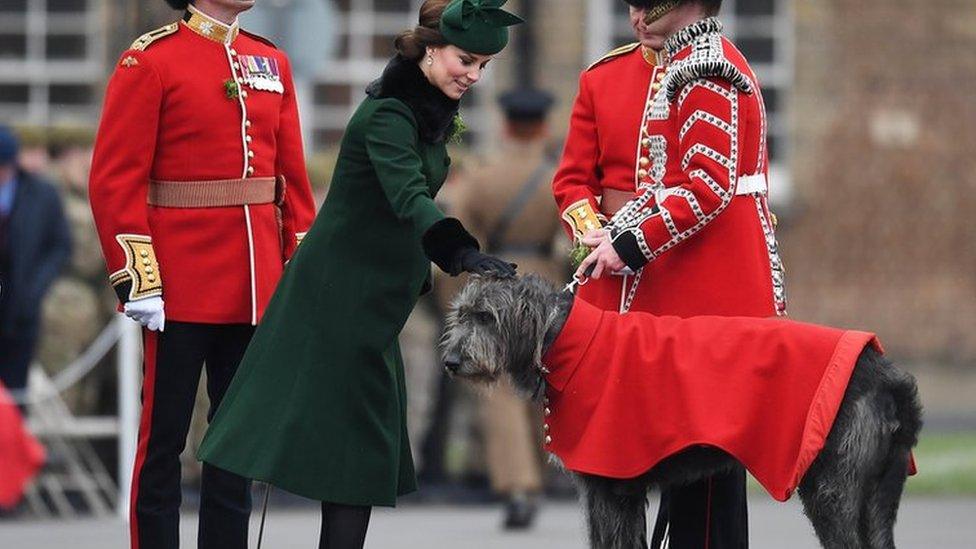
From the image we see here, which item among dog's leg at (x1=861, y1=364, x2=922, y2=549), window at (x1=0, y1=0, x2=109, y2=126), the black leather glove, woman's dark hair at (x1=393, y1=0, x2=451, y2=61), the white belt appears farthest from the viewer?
window at (x1=0, y1=0, x2=109, y2=126)

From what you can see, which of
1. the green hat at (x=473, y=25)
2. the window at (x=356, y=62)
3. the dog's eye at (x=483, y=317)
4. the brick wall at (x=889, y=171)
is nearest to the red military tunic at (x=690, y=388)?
the dog's eye at (x=483, y=317)

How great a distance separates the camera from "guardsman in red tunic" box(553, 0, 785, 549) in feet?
21.8

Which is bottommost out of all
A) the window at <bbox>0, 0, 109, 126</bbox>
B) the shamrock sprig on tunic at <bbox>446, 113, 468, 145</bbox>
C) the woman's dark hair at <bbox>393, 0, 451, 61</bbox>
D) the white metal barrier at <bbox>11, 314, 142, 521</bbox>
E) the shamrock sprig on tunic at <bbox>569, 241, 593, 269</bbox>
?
the white metal barrier at <bbox>11, 314, 142, 521</bbox>

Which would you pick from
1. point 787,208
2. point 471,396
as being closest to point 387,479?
point 471,396

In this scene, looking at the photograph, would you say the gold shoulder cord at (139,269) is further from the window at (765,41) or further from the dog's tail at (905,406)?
the window at (765,41)

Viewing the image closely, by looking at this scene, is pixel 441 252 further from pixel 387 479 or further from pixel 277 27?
pixel 277 27

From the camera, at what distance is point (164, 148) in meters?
7.12

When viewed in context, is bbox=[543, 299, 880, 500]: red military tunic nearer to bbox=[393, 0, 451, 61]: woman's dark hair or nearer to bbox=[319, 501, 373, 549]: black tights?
bbox=[319, 501, 373, 549]: black tights

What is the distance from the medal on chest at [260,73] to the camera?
7.29 meters

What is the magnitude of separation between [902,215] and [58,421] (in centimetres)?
1046

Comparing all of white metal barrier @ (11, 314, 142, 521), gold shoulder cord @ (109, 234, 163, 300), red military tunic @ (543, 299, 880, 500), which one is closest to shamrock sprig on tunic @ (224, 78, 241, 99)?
gold shoulder cord @ (109, 234, 163, 300)

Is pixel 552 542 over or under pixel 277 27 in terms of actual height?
under

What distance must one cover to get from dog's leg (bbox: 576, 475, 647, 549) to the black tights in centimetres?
66

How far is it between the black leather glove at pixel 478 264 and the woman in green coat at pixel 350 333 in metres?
0.36
